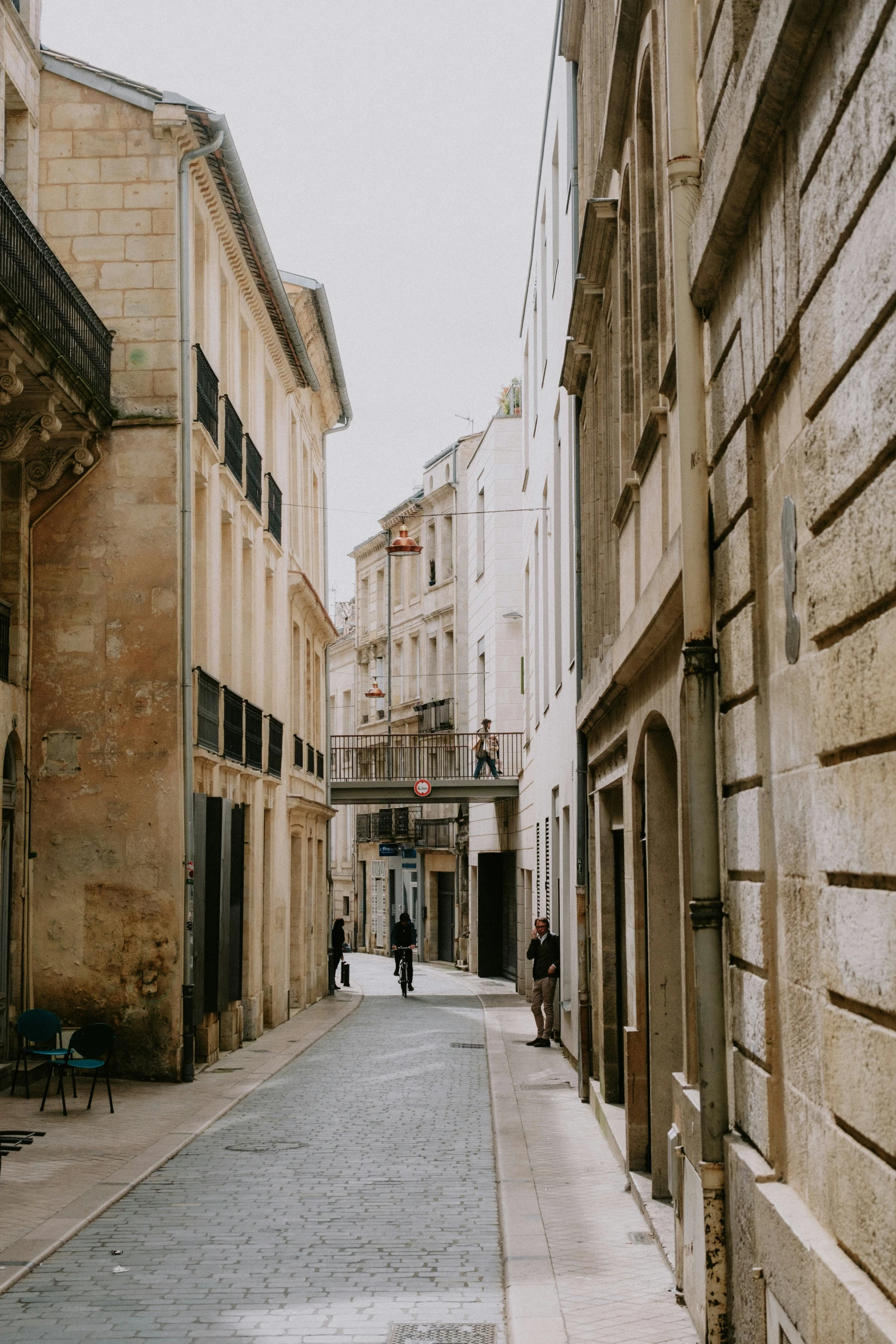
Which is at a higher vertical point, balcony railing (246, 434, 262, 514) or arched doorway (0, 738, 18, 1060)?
balcony railing (246, 434, 262, 514)

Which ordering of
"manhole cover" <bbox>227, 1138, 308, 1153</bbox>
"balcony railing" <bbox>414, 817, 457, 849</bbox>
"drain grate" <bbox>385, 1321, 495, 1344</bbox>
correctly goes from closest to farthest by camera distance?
"drain grate" <bbox>385, 1321, 495, 1344</bbox> < "manhole cover" <bbox>227, 1138, 308, 1153</bbox> < "balcony railing" <bbox>414, 817, 457, 849</bbox>

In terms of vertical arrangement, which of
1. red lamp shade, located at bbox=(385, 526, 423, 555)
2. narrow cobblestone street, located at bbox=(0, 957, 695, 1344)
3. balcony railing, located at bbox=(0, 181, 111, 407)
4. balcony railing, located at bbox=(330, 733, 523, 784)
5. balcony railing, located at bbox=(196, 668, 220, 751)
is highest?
red lamp shade, located at bbox=(385, 526, 423, 555)

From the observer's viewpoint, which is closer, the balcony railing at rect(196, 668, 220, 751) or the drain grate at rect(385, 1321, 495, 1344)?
the drain grate at rect(385, 1321, 495, 1344)

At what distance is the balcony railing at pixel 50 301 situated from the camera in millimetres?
13664

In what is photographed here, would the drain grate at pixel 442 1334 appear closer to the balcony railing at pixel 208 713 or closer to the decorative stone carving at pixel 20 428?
the decorative stone carving at pixel 20 428

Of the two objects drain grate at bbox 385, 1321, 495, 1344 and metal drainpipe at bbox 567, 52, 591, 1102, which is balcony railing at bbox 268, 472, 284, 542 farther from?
drain grate at bbox 385, 1321, 495, 1344

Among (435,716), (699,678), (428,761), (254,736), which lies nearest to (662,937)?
(699,678)

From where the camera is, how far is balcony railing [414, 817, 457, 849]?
44375mm

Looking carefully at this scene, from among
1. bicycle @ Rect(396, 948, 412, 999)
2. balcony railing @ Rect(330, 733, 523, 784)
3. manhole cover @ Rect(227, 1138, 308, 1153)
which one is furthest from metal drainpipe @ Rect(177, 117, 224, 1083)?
balcony railing @ Rect(330, 733, 523, 784)

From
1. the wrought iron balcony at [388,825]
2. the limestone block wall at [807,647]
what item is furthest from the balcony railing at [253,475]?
the wrought iron balcony at [388,825]

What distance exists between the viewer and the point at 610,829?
1370cm

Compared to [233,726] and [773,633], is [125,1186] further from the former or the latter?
[233,726]

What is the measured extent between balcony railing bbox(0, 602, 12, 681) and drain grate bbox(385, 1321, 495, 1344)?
9.98 m

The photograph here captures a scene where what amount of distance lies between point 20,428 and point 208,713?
14.6 ft
